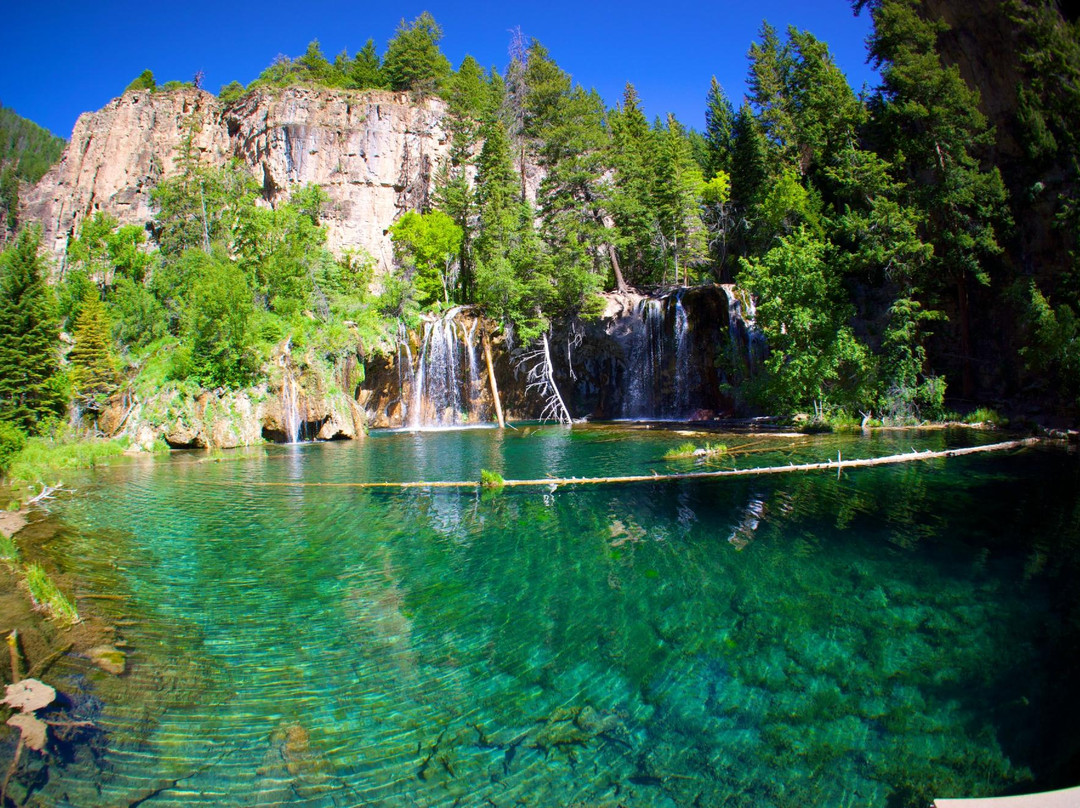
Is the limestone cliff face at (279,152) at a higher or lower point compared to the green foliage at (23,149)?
lower

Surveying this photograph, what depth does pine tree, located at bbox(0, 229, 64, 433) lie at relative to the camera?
18562mm

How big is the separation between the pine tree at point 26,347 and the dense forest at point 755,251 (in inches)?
3.0

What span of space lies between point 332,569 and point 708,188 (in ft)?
122

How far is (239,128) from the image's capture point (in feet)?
154

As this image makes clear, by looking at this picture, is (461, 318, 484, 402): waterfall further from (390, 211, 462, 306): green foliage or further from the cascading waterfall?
the cascading waterfall

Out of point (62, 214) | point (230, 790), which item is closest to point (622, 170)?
point (230, 790)

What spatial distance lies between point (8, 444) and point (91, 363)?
11973mm

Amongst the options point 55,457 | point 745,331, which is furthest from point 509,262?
point 55,457

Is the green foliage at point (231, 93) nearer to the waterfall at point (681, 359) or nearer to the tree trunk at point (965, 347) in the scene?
the waterfall at point (681, 359)

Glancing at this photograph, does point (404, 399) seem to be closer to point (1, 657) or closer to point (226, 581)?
point (226, 581)

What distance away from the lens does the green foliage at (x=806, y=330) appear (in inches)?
786

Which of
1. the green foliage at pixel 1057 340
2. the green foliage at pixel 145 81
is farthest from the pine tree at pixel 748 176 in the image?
the green foliage at pixel 145 81

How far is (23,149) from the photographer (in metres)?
85.0

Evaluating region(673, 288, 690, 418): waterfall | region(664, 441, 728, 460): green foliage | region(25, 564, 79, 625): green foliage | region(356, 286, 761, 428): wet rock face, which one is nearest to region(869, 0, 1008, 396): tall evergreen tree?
region(356, 286, 761, 428): wet rock face
